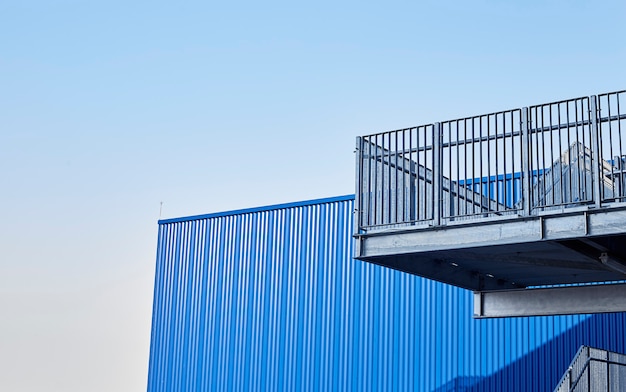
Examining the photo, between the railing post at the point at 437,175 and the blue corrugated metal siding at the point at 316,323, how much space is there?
10018 mm

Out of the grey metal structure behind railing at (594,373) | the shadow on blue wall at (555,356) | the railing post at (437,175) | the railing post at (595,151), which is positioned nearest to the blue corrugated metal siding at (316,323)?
the shadow on blue wall at (555,356)

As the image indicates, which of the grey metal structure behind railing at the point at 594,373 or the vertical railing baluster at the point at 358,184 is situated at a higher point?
the vertical railing baluster at the point at 358,184

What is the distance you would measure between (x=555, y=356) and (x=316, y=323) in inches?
335

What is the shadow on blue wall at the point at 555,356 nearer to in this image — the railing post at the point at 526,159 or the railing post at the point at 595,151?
the railing post at the point at 595,151

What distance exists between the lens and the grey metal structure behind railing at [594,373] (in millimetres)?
17312

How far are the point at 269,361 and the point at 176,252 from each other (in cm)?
666

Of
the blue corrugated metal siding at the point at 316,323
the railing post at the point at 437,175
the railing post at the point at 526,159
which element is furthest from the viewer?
the blue corrugated metal siding at the point at 316,323

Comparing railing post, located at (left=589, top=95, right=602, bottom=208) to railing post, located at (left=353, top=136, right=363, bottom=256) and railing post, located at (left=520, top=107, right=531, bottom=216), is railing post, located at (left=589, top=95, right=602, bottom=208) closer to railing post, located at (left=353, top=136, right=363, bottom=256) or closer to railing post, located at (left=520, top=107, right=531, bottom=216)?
railing post, located at (left=520, top=107, right=531, bottom=216)

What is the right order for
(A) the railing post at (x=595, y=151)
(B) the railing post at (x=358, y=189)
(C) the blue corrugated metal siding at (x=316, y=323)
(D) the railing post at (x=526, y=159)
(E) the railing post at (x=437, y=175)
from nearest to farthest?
(A) the railing post at (x=595, y=151)
(D) the railing post at (x=526, y=159)
(E) the railing post at (x=437, y=175)
(B) the railing post at (x=358, y=189)
(C) the blue corrugated metal siding at (x=316, y=323)

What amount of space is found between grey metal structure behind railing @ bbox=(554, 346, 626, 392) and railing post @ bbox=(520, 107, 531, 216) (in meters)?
3.97

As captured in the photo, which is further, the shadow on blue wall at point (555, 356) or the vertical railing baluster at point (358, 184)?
the shadow on blue wall at point (555, 356)

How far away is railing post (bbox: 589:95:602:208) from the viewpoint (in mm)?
14280

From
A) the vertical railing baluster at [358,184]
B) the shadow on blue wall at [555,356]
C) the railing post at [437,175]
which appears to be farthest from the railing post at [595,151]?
the shadow on blue wall at [555,356]

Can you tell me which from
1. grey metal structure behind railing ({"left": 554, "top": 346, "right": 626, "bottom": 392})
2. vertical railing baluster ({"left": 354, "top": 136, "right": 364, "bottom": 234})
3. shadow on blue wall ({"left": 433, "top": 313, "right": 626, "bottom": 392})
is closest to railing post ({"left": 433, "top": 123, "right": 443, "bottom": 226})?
vertical railing baluster ({"left": 354, "top": 136, "right": 364, "bottom": 234})
